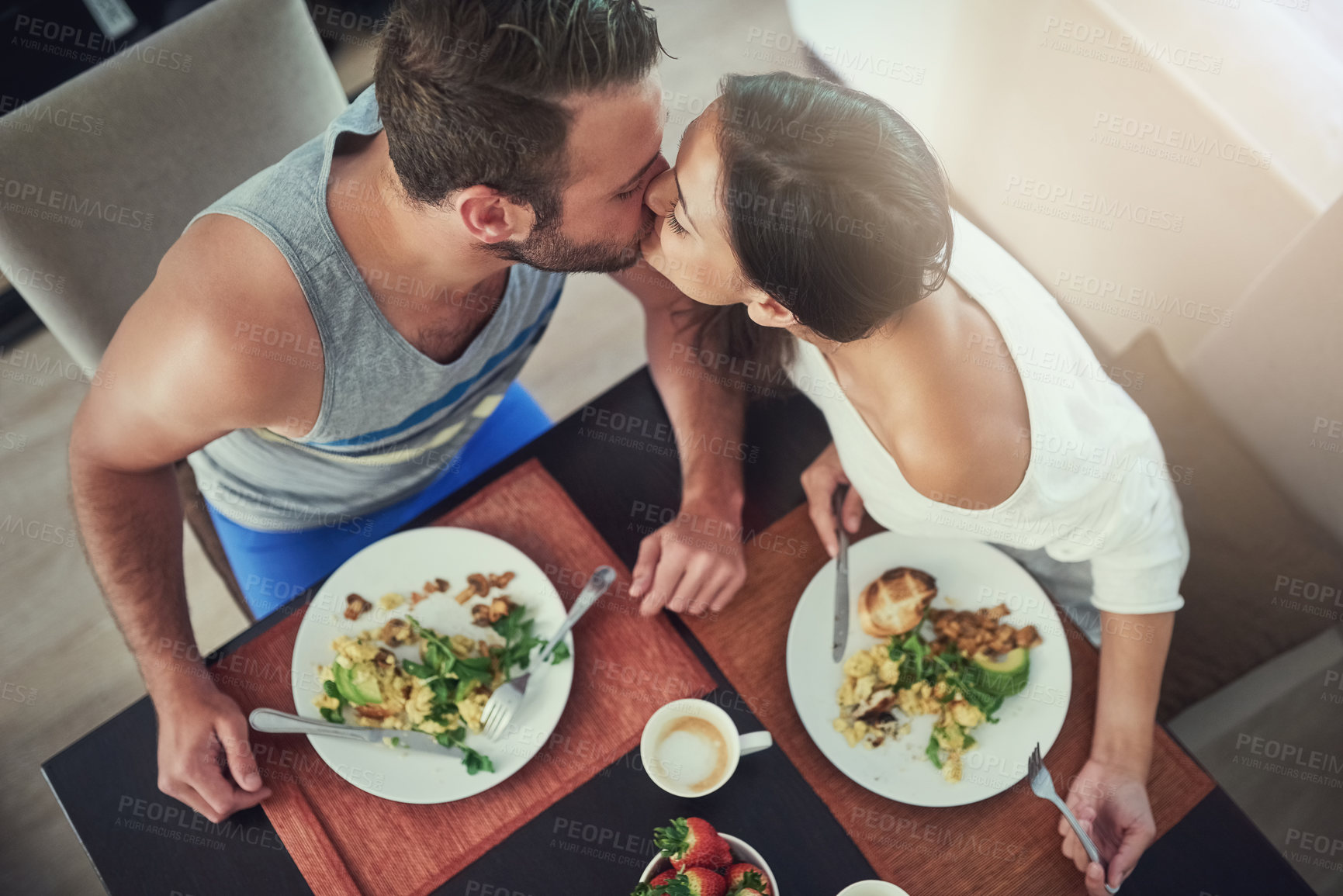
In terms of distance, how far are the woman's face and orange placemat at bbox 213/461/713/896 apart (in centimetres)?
35

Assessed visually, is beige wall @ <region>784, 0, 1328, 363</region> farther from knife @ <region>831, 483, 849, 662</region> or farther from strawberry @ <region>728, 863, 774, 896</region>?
strawberry @ <region>728, 863, 774, 896</region>

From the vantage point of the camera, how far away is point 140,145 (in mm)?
1272

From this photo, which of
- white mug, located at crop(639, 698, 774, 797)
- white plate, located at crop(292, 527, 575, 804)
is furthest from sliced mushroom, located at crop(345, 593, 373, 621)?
white mug, located at crop(639, 698, 774, 797)

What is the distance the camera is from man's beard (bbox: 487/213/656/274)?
3.75 ft

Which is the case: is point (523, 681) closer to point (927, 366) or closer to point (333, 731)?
point (333, 731)

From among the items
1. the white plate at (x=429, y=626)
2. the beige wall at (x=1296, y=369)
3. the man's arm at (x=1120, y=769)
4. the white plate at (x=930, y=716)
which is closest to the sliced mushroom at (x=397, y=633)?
the white plate at (x=429, y=626)

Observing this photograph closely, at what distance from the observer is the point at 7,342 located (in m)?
2.37

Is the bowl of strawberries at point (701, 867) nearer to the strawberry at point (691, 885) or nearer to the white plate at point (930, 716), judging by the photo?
the strawberry at point (691, 885)

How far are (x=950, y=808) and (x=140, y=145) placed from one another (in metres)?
1.41

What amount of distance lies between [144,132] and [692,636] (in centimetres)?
105

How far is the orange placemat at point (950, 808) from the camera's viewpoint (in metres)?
1.07

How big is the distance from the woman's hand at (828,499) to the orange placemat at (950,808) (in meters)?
0.10

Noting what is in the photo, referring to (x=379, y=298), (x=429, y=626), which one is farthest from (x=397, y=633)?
(x=379, y=298)

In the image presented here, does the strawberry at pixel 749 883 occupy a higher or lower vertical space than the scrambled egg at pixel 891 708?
lower
